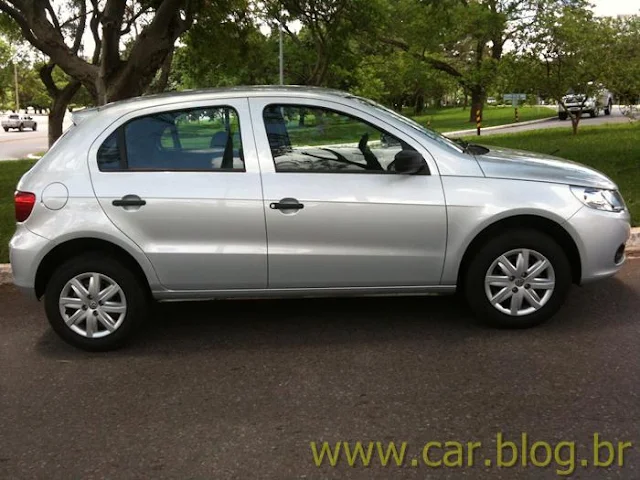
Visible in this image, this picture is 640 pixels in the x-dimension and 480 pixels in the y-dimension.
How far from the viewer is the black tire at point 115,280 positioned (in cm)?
427

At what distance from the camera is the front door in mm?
4258

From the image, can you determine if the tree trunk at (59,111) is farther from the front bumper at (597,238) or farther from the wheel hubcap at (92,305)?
the front bumper at (597,238)

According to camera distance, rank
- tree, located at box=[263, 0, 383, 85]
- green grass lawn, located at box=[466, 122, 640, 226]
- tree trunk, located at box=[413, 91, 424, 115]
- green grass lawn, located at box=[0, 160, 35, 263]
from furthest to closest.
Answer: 1. tree trunk, located at box=[413, 91, 424, 115]
2. tree, located at box=[263, 0, 383, 85]
3. green grass lawn, located at box=[466, 122, 640, 226]
4. green grass lawn, located at box=[0, 160, 35, 263]

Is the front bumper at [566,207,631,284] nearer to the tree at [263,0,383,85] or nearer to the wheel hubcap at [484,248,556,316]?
the wheel hubcap at [484,248,556,316]

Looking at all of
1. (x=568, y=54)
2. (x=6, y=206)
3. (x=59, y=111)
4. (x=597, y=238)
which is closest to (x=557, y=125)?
(x=568, y=54)

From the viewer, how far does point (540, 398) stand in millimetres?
3514

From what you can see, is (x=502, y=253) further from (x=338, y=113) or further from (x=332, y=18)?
(x=332, y=18)

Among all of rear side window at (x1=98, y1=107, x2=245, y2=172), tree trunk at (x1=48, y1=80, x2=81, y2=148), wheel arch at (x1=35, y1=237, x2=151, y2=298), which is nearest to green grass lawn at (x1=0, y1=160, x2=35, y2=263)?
tree trunk at (x1=48, y1=80, x2=81, y2=148)

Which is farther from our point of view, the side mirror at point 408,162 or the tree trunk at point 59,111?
the tree trunk at point 59,111

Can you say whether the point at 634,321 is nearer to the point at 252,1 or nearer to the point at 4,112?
the point at 252,1

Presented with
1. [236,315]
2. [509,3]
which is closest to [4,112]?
[509,3]

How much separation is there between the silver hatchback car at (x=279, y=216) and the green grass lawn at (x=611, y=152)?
3.39 metres

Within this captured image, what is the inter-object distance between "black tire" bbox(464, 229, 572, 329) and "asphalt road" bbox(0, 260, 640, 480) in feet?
0.35

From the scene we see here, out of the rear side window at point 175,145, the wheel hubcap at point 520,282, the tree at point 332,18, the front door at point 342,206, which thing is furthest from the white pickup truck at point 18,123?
the wheel hubcap at point 520,282
